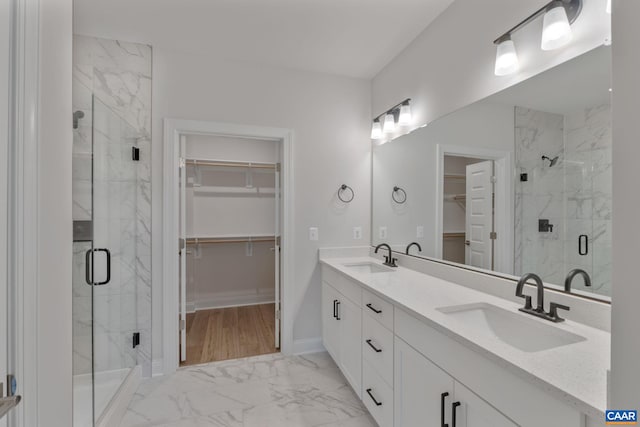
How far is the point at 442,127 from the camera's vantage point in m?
2.00

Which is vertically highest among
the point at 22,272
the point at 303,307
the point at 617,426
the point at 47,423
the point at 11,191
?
the point at 11,191

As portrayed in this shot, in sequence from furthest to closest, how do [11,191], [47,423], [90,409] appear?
[90,409], [47,423], [11,191]

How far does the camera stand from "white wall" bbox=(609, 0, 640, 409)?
50cm

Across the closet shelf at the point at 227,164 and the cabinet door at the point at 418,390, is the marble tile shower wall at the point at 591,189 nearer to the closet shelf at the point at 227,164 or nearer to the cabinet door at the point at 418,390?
the cabinet door at the point at 418,390

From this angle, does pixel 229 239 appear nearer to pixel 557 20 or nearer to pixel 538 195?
pixel 538 195

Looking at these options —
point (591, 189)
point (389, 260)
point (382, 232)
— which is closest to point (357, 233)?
point (382, 232)

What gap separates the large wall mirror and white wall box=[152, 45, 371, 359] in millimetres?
714

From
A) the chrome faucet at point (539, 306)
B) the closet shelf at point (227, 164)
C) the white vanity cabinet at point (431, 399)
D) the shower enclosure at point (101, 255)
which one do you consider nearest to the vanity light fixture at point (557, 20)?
the chrome faucet at point (539, 306)

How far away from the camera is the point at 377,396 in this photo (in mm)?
1622

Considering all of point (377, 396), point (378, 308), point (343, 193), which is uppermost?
point (343, 193)

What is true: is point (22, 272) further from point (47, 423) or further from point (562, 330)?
point (562, 330)

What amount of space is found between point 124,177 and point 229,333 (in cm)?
185

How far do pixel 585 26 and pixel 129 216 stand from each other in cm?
287

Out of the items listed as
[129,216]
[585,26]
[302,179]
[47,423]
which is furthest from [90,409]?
[585,26]
